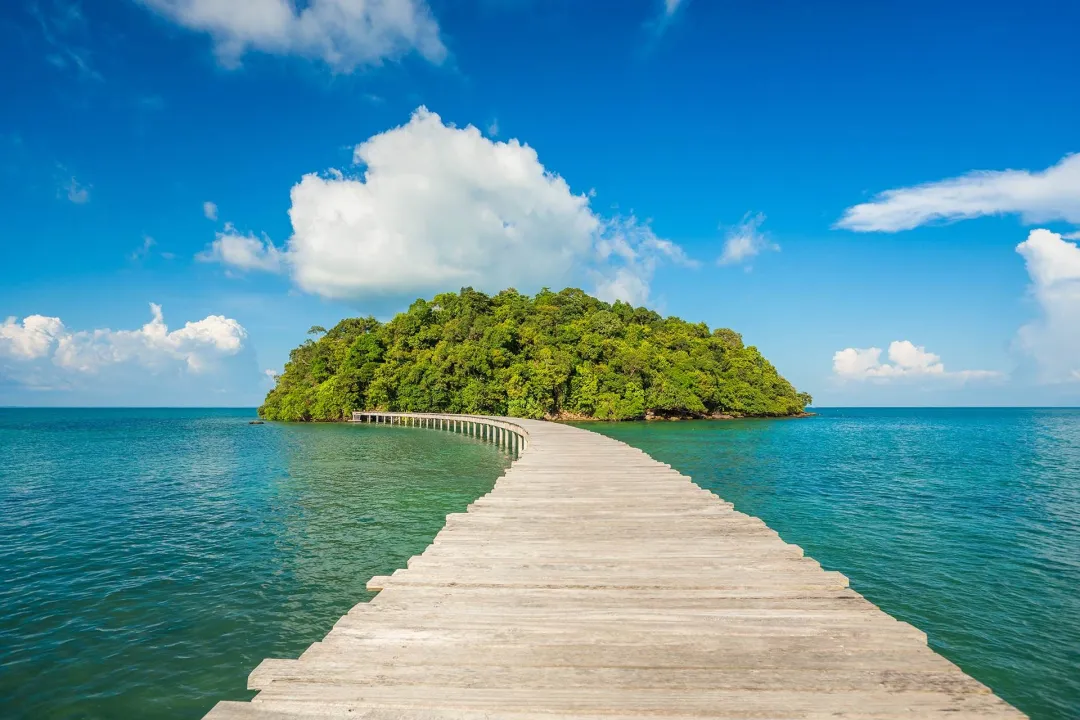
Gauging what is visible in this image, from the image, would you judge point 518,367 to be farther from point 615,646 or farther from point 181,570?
point 615,646

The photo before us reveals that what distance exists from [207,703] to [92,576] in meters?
5.34

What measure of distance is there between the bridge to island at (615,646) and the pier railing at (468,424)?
49.6 ft

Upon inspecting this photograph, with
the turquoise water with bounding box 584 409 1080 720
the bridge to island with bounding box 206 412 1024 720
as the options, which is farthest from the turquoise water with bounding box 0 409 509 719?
the turquoise water with bounding box 584 409 1080 720

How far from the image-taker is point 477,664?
9.76 feet

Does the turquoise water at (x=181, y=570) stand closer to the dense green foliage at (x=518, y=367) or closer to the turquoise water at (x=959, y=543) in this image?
the turquoise water at (x=959, y=543)

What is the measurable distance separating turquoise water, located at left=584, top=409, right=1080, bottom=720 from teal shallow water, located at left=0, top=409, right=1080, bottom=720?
4 centimetres

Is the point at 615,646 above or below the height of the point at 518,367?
below

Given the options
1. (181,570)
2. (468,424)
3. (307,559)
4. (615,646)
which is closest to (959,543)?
(615,646)

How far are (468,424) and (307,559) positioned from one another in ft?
130

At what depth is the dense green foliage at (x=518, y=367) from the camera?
60.2 metres

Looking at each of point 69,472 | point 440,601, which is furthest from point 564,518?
point 69,472

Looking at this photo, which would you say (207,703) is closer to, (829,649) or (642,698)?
(642,698)

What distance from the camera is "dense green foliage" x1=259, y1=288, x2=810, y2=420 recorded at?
60.2 metres

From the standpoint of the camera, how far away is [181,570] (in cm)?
889
